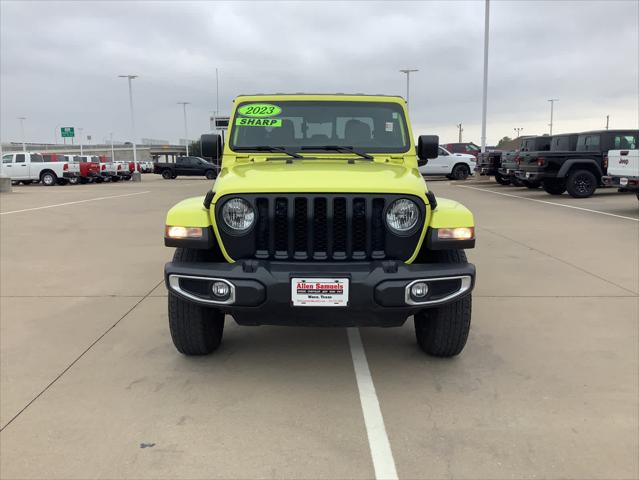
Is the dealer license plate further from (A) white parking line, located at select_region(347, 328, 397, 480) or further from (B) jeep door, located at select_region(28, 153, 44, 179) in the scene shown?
(B) jeep door, located at select_region(28, 153, 44, 179)

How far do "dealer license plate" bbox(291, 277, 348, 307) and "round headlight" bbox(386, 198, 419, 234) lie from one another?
50 cm

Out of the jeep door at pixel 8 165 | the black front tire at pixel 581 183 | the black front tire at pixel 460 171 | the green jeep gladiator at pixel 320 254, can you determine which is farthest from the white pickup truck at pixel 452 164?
the green jeep gladiator at pixel 320 254

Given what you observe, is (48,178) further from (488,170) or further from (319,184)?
(319,184)

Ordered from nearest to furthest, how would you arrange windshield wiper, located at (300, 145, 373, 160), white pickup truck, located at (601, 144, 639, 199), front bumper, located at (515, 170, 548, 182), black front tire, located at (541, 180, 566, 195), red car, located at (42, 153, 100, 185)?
1. windshield wiper, located at (300, 145, 373, 160)
2. white pickup truck, located at (601, 144, 639, 199)
3. front bumper, located at (515, 170, 548, 182)
4. black front tire, located at (541, 180, 566, 195)
5. red car, located at (42, 153, 100, 185)

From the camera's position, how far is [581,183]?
1575 cm

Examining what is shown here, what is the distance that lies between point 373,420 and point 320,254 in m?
1.00

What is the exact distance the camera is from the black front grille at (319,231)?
3.21 m

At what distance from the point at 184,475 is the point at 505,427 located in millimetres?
1676

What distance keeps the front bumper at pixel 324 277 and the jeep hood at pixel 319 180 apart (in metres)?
0.44

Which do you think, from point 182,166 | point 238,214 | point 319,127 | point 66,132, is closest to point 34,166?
point 182,166

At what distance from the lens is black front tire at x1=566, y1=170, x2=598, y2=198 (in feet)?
51.3

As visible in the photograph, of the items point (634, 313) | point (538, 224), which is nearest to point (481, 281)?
point (634, 313)

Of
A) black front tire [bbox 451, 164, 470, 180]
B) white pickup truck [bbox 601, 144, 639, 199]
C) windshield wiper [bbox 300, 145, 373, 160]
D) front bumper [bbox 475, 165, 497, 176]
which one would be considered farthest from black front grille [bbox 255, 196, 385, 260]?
black front tire [bbox 451, 164, 470, 180]

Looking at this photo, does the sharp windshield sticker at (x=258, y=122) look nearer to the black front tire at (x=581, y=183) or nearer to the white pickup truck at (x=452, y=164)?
the black front tire at (x=581, y=183)
